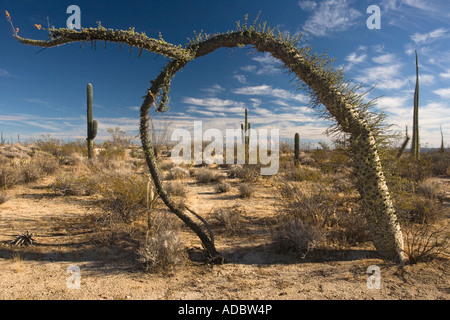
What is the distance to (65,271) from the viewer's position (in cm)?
335

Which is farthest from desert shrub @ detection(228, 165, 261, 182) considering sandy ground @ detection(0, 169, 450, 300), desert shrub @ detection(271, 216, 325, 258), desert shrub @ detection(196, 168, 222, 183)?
desert shrub @ detection(271, 216, 325, 258)

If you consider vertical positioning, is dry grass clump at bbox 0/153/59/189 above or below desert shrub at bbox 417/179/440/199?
above

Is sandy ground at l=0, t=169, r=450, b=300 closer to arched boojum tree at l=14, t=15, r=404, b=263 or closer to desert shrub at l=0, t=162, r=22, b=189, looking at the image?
arched boojum tree at l=14, t=15, r=404, b=263

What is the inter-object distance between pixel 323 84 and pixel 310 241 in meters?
2.34

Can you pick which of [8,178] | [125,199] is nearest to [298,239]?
[125,199]

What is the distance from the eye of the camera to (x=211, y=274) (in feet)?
10.8

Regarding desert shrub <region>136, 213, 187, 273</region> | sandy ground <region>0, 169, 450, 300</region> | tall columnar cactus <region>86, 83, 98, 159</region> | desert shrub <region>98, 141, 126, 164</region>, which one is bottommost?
sandy ground <region>0, 169, 450, 300</region>

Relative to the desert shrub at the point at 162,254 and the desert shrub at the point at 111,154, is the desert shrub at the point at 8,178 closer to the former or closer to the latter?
the desert shrub at the point at 111,154

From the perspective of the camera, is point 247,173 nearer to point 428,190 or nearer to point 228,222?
point 228,222

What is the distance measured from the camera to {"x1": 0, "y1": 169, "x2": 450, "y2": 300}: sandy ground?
2.83m

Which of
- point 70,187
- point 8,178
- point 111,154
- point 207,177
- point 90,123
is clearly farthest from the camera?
point 111,154

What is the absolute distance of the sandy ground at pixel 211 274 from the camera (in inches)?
111
